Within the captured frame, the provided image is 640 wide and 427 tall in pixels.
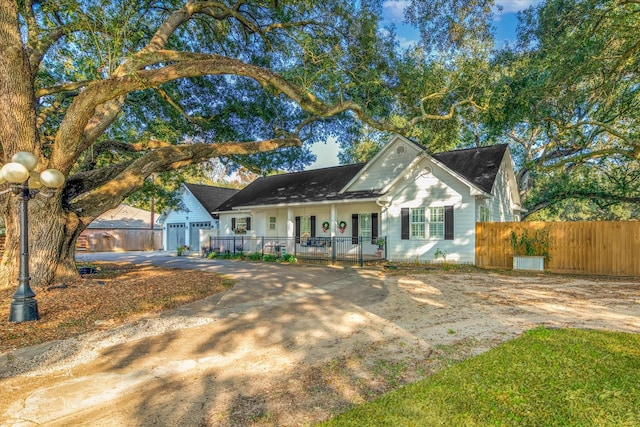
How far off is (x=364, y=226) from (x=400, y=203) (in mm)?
2765

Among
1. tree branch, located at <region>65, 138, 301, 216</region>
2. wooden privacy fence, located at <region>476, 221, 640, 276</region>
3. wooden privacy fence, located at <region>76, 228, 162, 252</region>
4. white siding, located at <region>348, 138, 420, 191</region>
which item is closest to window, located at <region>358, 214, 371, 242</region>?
white siding, located at <region>348, 138, 420, 191</region>

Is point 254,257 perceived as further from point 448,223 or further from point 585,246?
point 585,246

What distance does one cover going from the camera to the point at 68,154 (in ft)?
27.0

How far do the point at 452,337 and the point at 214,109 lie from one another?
501 inches

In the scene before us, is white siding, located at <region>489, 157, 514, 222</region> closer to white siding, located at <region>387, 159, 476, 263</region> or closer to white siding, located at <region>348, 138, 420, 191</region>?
white siding, located at <region>387, 159, 476, 263</region>

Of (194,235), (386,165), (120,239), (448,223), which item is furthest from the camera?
(120,239)

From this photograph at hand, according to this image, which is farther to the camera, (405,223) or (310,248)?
(310,248)

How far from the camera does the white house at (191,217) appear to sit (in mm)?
26672

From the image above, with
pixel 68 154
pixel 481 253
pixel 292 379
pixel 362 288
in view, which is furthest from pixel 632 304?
pixel 68 154

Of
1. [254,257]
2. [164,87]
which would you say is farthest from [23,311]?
[254,257]

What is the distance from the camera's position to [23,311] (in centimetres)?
592

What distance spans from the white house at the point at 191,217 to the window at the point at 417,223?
1586 cm

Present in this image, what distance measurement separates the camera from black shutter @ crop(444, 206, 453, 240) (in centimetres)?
1478

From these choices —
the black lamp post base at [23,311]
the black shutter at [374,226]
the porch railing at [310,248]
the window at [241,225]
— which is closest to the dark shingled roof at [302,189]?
the window at [241,225]
